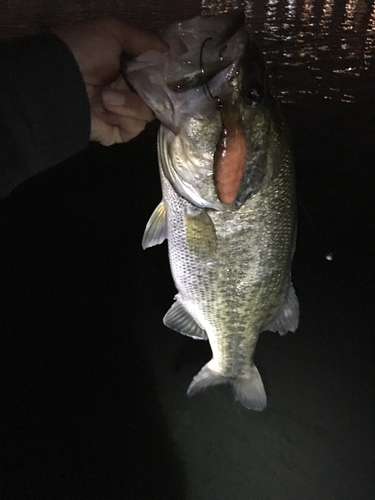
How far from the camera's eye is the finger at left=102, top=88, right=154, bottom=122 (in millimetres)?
1206

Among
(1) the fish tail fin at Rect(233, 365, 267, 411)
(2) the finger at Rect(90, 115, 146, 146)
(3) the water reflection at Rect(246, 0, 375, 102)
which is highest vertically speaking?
(2) the finger at Rect(90, 115, 146, 146)

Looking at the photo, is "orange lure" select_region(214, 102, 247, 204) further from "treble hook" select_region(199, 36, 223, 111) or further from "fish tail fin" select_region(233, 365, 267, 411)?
"fish tail fin" select_region(233, 365, 267, 411)

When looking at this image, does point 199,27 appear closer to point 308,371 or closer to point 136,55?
Result: point 136,55

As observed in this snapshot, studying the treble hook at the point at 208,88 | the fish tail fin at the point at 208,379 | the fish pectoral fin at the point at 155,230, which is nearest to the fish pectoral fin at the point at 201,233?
the fish pectoral fin at the point at 155,230

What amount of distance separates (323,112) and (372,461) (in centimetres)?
515

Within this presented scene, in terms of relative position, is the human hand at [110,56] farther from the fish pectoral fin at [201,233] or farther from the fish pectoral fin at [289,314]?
the fish pectoral fin at [289,314]

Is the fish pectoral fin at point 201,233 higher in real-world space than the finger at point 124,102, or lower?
lower

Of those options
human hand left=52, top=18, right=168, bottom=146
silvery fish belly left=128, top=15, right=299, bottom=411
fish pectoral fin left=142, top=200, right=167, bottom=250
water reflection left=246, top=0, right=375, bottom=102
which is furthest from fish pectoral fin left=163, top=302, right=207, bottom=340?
water reflection left=246, top=0, right=375, bottom=102

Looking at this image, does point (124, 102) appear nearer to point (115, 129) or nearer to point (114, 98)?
point (114, 98)

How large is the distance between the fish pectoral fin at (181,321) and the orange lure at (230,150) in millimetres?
690

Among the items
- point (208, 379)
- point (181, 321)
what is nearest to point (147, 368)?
point (208, 379)

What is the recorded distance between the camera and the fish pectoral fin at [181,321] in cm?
159

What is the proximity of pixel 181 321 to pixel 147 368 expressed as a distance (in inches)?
52.8

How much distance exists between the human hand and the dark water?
79cm
